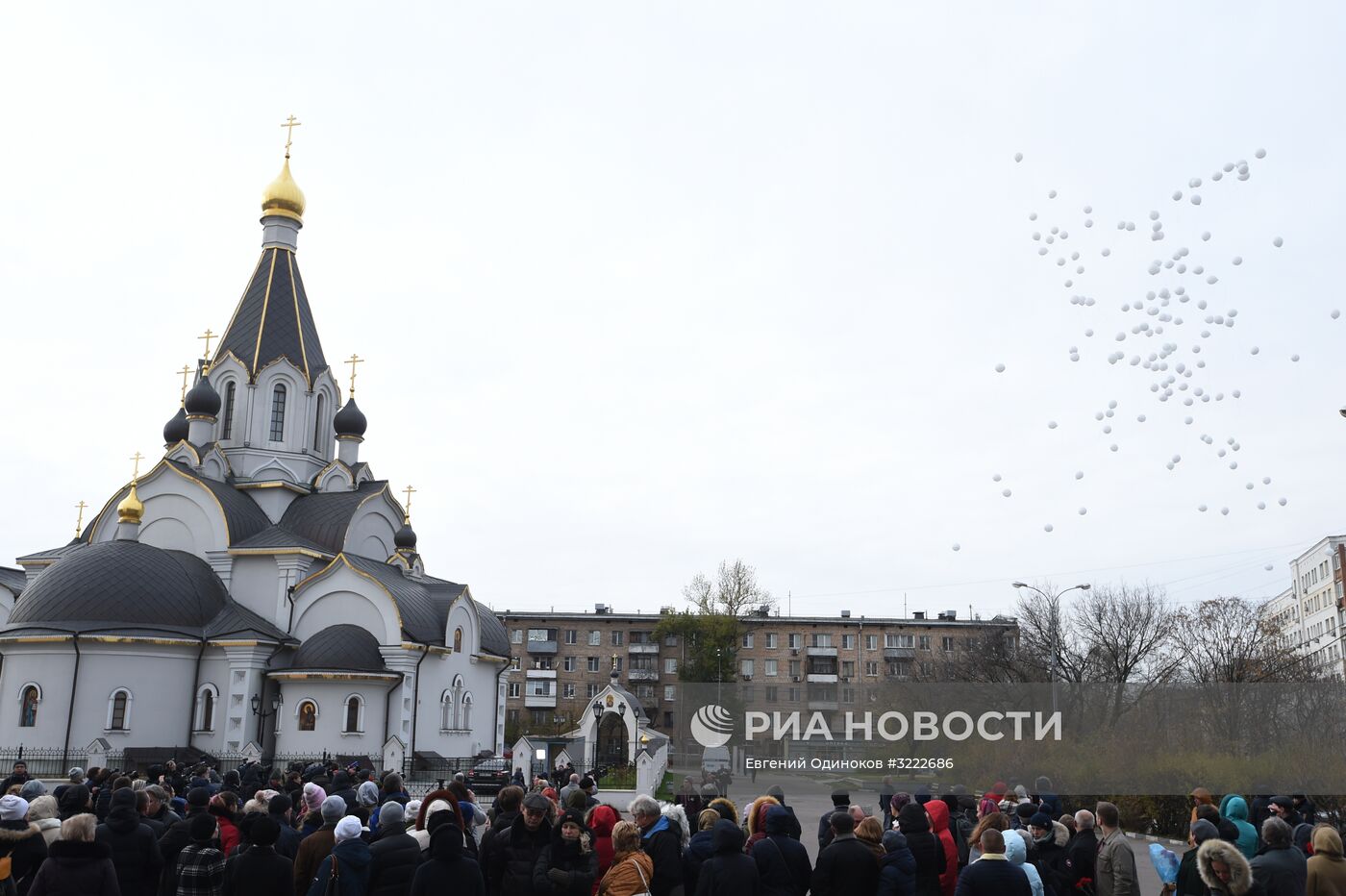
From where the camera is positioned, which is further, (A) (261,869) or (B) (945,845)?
(B) (945,845)

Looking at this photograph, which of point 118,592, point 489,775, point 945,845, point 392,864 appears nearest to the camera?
point 392,864

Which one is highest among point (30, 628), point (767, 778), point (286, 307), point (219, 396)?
point (286, 307)

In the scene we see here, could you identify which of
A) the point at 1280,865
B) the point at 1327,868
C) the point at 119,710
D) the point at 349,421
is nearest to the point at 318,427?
the point at 349,421

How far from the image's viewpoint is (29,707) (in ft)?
103

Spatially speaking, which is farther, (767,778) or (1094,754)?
(767,778)

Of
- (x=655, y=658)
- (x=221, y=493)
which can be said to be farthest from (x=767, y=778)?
(x=655, y=658)

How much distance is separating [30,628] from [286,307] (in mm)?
15816

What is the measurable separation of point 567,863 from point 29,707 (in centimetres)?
2935

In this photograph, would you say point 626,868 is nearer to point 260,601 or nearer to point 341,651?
point 341,651

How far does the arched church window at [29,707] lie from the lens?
31.1 metres

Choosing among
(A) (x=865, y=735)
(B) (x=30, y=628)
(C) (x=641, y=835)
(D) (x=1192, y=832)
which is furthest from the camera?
(B) (x=30, y=628)

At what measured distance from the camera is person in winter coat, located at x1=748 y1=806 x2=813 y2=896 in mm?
8227

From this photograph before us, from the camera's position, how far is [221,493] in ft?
126

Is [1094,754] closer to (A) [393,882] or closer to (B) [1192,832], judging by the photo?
(B) [1192,832]
